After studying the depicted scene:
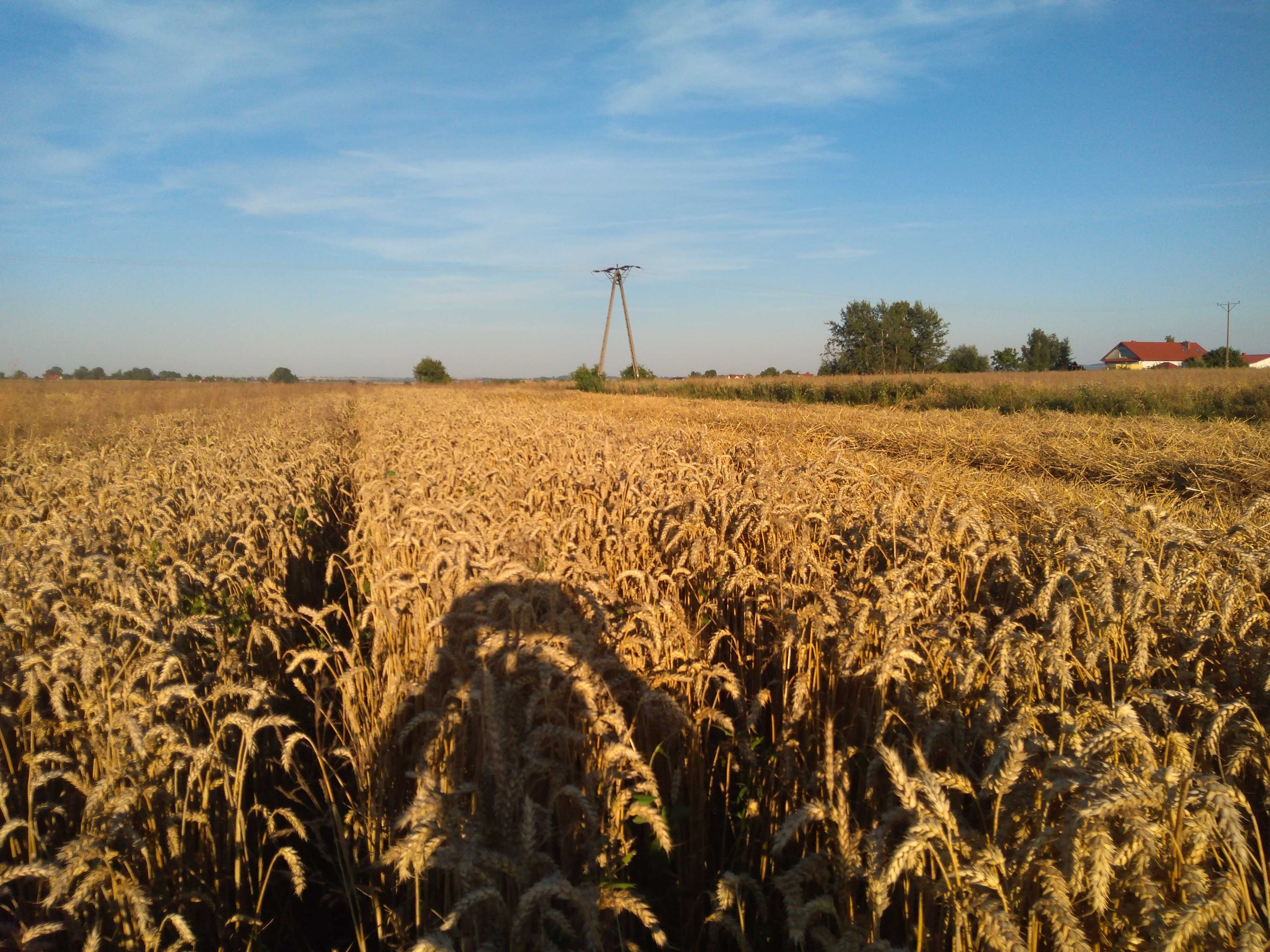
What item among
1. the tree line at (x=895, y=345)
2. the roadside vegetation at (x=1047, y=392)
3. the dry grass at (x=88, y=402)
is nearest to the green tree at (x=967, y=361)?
the tree line at (x=895, y=345)

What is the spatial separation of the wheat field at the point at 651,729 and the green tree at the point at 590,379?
3829cm

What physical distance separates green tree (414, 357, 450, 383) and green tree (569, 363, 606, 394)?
35.0m

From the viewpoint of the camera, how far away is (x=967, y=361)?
55.3m

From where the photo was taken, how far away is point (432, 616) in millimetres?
2883

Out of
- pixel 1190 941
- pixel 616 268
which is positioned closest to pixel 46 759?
pixel 1190 941

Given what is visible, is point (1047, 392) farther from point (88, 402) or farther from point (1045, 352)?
point (1045, 352)

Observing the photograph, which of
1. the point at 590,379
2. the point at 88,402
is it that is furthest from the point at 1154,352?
the point at 88,402

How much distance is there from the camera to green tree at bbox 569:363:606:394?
4322cm

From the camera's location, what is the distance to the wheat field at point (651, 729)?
1.50 m

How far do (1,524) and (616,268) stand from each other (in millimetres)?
41615

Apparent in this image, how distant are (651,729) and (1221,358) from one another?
183ft

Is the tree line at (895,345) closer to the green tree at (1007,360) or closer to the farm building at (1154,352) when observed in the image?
the green tree at (1007,360)

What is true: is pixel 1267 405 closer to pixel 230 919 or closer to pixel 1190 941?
pixel 1190 941

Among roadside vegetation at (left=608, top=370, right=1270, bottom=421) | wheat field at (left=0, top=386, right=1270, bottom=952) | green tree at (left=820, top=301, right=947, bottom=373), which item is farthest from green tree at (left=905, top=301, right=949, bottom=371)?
wheat field at (left=0, top=386, right=1270, bottom=952)
